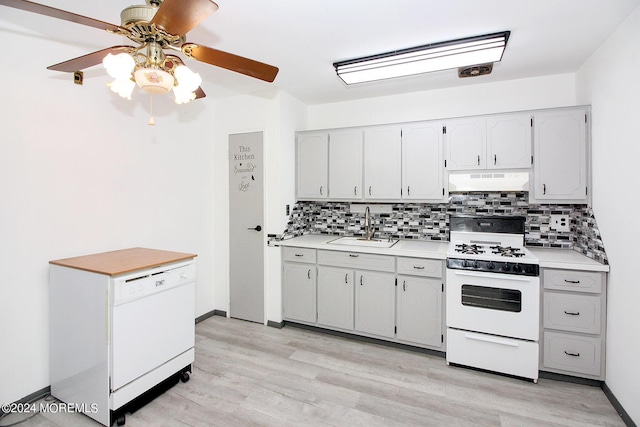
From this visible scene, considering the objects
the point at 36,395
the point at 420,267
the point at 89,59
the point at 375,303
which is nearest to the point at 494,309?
the point at 420,267

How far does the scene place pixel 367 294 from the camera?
9.98 ft

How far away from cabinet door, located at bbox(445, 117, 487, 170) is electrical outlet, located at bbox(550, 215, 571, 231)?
850 millimetres

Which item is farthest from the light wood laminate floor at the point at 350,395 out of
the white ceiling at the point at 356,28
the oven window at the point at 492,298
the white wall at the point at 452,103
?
the white ceiling at the point at 356,28

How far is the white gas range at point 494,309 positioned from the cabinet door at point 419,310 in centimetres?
12

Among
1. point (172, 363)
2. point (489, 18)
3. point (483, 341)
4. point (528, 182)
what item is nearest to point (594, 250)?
point (528, 182)

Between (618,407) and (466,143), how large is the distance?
2.24 metres

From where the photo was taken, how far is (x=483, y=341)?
253 cm

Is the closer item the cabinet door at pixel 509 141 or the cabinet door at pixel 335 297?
the cabinet door at pixel 509 141

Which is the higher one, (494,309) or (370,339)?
(494,309)

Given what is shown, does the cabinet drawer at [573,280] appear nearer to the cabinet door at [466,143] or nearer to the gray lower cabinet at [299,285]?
the cabinet door at [466,143]

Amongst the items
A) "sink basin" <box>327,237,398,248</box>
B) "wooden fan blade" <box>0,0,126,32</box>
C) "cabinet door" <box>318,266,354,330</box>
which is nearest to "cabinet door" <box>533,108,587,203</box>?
"sink basin" <box>327,237,398,248</box>

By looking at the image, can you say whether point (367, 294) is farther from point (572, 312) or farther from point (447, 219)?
point (572, 312)

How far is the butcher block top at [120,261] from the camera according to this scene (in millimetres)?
1975

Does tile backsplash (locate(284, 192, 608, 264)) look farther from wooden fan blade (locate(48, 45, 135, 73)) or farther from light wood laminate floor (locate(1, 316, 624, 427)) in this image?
wooden fan blade (locate(48, 45, 135, 73))
